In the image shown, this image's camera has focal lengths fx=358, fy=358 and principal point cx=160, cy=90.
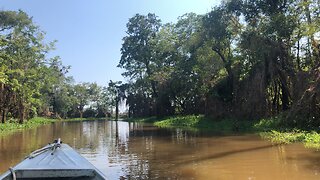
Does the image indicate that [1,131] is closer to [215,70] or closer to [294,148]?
[215,70]

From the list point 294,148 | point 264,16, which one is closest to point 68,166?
point 294,148

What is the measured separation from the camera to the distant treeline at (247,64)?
22.1 metres

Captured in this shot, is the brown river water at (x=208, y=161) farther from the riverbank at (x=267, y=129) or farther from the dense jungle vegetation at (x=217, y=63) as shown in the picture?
the dense jungle vegetation at (x=217, y=63)

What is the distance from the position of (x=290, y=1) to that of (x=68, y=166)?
Answer: 22.9 m

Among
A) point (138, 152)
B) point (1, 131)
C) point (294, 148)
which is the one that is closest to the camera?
point (294, 148)

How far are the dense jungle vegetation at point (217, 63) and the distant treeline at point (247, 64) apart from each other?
0.20ft

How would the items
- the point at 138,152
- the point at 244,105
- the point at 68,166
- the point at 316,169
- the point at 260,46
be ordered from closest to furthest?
the point at 68,166 < the point at 316,169 < the point at 138,152 < the point at 260,46 < the point at 244,105

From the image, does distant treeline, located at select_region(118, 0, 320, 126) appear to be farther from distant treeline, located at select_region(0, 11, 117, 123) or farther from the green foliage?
distant treeline, located at select_region(0, 11, 117, 123)

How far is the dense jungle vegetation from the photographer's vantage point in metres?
22.8

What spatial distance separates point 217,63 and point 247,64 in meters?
5.98

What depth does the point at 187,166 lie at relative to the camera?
36.6 ft

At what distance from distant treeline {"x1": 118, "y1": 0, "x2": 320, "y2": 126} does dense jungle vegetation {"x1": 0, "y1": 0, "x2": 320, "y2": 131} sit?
6cm

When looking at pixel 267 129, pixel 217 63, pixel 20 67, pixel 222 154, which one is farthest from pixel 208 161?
pixel 20 67

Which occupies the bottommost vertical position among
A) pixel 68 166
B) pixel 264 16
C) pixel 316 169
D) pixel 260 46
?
pixel 316 169
